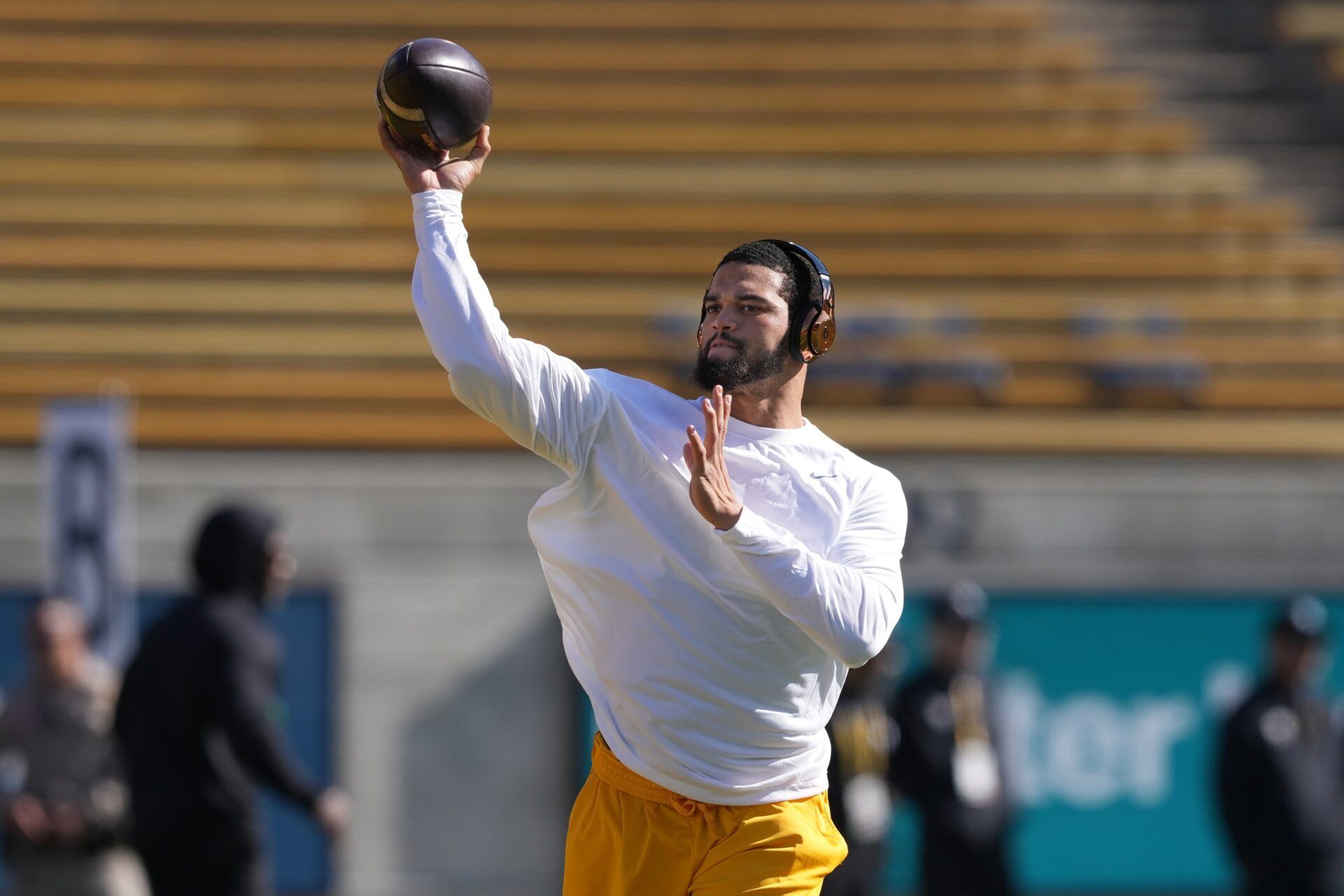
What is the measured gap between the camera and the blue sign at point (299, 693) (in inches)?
389

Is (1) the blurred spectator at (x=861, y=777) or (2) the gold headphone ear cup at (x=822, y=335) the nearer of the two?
(2) the gold headphone ear cup at (x=822, y=335)

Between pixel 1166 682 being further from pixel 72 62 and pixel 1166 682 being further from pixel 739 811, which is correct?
pixel 72 62

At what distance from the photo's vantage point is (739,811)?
3.29 m

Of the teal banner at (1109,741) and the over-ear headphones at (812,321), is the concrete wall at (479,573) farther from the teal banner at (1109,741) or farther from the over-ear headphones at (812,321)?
the over-ear headphones at (812,321)

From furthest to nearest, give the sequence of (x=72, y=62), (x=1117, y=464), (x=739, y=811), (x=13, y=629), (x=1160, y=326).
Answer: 1. (x=72, y=62)
2. (x=1160, y=326)
3. (x=1117, y=464)
4. (x=13, y=629)
5. (x=739, y=811)

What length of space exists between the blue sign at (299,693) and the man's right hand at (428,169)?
7.18 m

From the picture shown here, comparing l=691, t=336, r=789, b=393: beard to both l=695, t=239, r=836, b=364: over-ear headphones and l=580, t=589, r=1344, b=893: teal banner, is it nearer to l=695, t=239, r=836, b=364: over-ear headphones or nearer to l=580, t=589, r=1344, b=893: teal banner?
l=695, t=239, r=836, b=364: over-ear headphones

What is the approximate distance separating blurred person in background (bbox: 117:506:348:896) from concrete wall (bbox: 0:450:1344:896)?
436 centimetres

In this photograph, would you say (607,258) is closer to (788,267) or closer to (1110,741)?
(1110,741)

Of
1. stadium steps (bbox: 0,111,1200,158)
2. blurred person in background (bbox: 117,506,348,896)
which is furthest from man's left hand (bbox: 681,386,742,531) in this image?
stadium steps (bbox: 0,111,1200,158)

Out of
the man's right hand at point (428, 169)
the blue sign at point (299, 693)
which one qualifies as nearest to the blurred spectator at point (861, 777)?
the blue sign at point (299, 693)

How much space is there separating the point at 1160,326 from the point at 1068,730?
2935mm

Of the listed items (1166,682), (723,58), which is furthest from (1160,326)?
(723,58)

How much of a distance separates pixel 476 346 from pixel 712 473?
438mm
